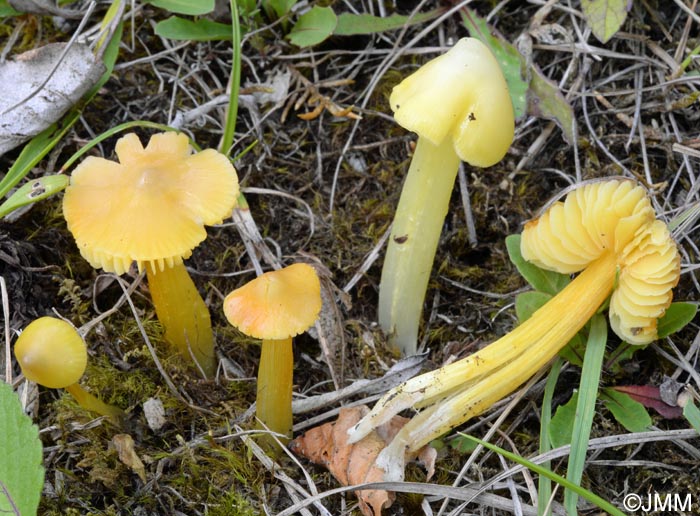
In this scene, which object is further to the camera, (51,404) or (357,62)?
(357,62)

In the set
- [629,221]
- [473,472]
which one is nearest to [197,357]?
[473,472]

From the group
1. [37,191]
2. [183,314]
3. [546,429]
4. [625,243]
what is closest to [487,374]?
[546,429]

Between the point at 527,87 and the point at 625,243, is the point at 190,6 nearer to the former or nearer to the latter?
the point at 527,87

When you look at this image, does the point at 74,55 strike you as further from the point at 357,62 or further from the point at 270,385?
the point at 270,385

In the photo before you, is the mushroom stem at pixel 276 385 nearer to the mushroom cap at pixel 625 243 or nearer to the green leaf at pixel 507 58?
the mushroom cap at pixel 625 243

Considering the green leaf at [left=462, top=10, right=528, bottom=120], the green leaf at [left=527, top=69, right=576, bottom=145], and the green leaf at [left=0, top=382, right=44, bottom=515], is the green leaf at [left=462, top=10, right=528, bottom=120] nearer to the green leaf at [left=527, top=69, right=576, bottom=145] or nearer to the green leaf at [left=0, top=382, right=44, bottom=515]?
the green leaf at [left=527, top=69, right=576, bottom=145]

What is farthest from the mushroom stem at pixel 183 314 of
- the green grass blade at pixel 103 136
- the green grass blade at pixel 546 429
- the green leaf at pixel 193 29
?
the green grass blade at pixel 546 429
